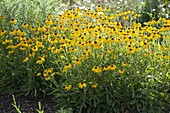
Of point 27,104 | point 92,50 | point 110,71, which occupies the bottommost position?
point 27,104

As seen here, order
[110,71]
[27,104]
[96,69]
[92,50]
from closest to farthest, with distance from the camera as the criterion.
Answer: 1. [96,69]
2. [110,71]
3. [92,50]
4. [27,104]

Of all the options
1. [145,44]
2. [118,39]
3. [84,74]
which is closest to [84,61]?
[84,74]

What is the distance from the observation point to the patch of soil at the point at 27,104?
13.5 feet

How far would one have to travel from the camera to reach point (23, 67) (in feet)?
14.0

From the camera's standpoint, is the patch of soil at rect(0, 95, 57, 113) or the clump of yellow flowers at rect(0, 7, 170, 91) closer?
the clump of yellow flowers at rect(0, 7, 170, 91)

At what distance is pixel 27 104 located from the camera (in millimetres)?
4230

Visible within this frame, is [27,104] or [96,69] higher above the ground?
[96,69]

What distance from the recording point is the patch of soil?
13.5 ft

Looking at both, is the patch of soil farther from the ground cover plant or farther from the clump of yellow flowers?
the clump of yellow flowers

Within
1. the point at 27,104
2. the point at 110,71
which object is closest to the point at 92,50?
the point at 110,71

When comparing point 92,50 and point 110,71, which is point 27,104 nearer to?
point 92,50

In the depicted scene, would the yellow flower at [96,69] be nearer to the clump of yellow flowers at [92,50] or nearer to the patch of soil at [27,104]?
the clump of yellow flowers at [92,50]

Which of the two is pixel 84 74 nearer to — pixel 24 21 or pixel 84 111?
pixel 84 111

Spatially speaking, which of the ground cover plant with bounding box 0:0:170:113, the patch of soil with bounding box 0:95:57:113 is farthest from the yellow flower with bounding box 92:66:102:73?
the patch of soil with bounding box 0:95:57:113
